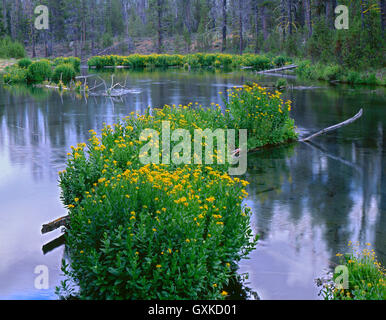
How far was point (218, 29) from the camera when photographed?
3428 inches

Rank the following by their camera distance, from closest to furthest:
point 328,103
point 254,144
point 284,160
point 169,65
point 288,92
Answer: point 284,160 → point 254,144 → point 328,103 → point 288,92 → point 169,65

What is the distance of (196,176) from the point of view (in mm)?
6453

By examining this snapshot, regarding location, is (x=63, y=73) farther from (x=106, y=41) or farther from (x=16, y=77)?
(x=106, y=41)

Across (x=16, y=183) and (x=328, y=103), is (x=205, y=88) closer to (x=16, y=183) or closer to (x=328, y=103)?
(x=328, y=103)

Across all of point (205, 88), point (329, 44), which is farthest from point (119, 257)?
point (329, 44)

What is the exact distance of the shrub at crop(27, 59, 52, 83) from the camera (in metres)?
36.2

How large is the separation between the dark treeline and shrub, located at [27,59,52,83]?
20.8 metres

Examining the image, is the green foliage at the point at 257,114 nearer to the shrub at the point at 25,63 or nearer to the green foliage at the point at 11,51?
the shrub at the point at 25,63

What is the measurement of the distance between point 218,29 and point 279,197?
266 ft

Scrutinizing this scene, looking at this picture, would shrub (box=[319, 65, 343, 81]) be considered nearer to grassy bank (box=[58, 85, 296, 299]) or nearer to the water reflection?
the water reflection

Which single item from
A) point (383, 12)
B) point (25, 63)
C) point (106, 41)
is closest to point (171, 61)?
point (25, 63)

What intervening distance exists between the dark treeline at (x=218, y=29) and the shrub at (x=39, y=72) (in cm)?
2083

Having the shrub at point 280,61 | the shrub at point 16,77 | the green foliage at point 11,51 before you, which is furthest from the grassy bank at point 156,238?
the green foliage at point 11,51

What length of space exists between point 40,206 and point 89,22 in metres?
95.9
